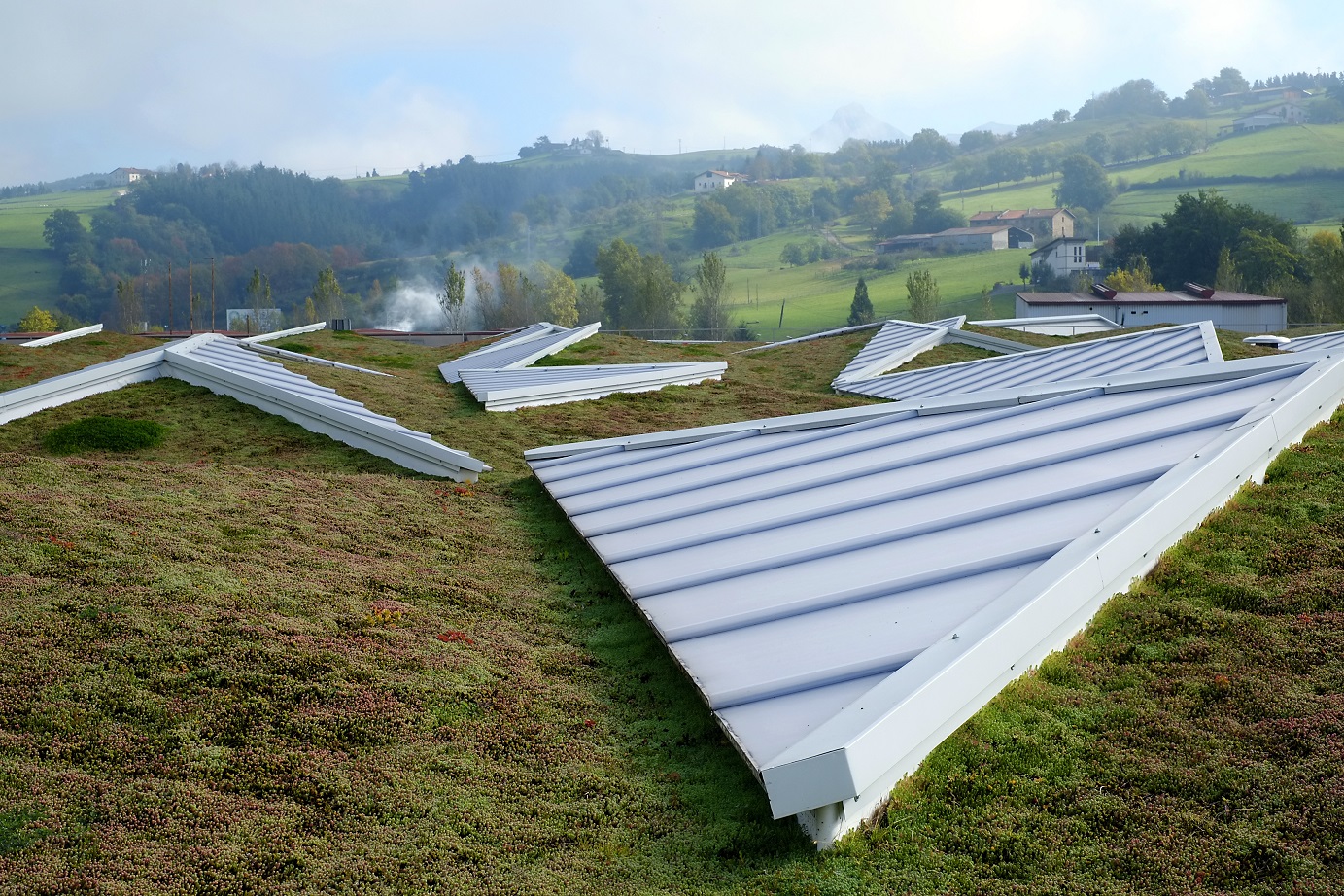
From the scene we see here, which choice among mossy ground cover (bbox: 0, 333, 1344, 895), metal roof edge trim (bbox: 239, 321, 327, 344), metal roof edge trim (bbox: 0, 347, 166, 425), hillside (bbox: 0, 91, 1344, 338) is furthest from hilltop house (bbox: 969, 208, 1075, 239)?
mossy ground cover (bbox: 0, 333, 1344, 895)

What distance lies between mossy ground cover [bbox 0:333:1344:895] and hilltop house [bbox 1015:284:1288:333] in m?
54.3

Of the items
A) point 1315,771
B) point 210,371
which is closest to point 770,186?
point 210,371

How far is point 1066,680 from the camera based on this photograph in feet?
18.0

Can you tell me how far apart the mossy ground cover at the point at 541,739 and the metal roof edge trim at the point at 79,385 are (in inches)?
297

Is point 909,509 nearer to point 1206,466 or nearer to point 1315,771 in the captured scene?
point 1206,466

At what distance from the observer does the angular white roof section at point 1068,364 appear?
19125mm

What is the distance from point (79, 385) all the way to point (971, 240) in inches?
5058

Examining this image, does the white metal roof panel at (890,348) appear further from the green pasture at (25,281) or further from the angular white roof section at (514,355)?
the green pasture at (25,281)

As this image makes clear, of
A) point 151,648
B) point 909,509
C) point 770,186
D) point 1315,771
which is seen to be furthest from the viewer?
point 770,186

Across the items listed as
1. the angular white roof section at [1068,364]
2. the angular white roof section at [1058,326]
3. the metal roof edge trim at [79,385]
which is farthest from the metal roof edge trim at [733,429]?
the angular white roof section at [1058,326]

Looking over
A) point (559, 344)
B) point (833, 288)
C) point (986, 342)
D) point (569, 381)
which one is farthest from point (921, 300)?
point (569, 381)

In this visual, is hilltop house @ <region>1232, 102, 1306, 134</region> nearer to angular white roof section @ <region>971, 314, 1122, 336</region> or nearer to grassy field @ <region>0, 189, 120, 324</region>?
angular white roof section @ <region>971, 314, 1122, 336</region>

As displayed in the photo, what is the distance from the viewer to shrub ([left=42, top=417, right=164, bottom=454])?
46.5 ft

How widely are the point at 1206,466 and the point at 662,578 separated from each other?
3.84 metres
